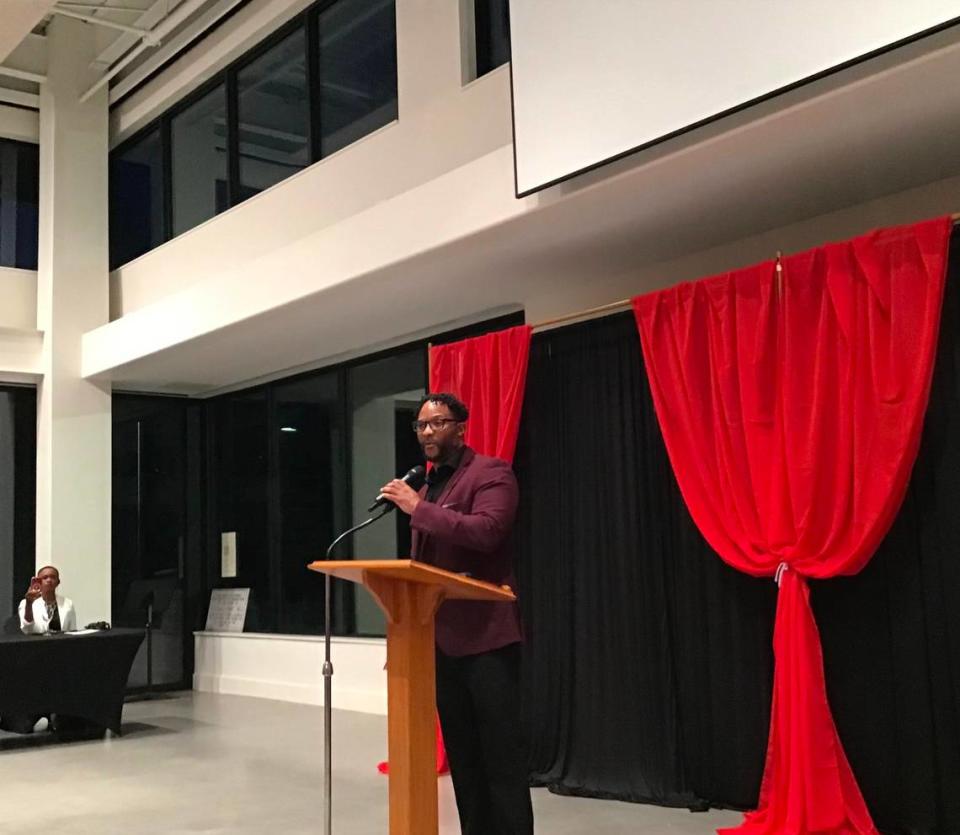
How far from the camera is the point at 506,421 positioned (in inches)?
201

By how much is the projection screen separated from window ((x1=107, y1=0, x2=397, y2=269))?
2145 mm

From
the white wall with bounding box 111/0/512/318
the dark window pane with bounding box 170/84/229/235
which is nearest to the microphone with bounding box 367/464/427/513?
the white wall with bounding box 111/0/512/318

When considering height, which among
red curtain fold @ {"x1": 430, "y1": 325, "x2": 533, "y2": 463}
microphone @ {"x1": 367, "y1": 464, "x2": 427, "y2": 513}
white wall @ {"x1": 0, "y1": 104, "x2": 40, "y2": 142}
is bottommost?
microphone @ {"x1": 367, "y1": 464, "x2": 427, "y2": 513}

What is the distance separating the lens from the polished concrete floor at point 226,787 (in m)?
4.10

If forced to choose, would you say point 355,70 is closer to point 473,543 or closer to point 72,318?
point 72,318

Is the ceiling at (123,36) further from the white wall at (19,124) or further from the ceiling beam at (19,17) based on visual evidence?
the ceiling beam at (19,17)

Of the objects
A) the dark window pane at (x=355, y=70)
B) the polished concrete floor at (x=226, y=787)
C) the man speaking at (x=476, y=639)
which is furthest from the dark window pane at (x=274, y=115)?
the man speaking at (x=476, y=639)

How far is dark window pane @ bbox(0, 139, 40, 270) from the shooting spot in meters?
8.78

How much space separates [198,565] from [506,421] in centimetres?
526

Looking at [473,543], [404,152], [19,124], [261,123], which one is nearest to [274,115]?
[261,123]

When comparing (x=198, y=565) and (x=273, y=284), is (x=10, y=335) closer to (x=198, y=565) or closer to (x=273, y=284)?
(x=198, y=565)

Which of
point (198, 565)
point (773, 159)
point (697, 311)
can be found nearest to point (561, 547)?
point (697, 311)

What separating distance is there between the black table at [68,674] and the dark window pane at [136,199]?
12.8 ft

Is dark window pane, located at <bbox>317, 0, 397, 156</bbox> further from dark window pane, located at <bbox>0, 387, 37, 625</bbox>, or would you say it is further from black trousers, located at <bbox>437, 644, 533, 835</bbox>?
black trousers, located at <bbox>437, 644, 533, 835</bbox>
